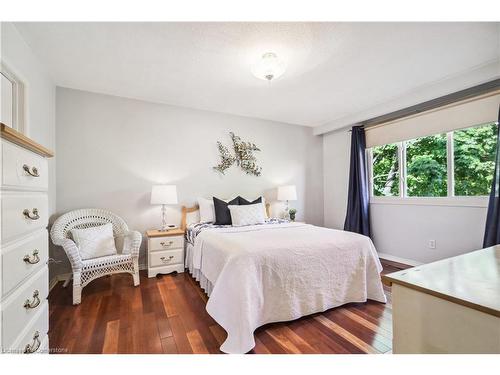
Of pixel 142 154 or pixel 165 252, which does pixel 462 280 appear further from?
pixel 142 154

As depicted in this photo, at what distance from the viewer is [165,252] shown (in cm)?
303

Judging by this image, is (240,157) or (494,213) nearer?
(494,213)

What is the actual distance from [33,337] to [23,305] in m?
0.17

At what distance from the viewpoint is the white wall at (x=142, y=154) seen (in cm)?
298

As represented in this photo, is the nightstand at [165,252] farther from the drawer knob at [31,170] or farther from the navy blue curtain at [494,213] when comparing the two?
the navy blue curtain at [494,213]

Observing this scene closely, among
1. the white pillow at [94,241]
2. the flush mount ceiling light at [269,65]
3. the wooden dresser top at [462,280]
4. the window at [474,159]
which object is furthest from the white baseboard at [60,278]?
the window at [474,159]

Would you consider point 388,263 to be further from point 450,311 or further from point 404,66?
point 450,311

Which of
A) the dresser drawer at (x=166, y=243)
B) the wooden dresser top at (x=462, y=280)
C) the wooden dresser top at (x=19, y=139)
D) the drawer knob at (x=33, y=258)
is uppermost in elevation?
the wooden dresser top at (x=19, y=139)

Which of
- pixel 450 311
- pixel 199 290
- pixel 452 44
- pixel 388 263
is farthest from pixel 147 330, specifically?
pixel 452 44

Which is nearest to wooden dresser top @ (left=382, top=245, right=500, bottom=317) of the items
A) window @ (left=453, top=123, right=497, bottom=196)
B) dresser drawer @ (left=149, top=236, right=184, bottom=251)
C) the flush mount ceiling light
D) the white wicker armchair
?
the flush mount ceiling light

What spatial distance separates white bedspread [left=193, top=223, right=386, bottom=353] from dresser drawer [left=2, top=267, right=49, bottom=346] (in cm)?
107

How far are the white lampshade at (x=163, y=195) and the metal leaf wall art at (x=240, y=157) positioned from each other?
0.93 metres

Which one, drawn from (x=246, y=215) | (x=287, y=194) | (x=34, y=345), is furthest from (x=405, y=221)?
(x=34, y=345)

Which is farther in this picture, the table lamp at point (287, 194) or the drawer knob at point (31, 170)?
the table lamp at point (287, 194)
